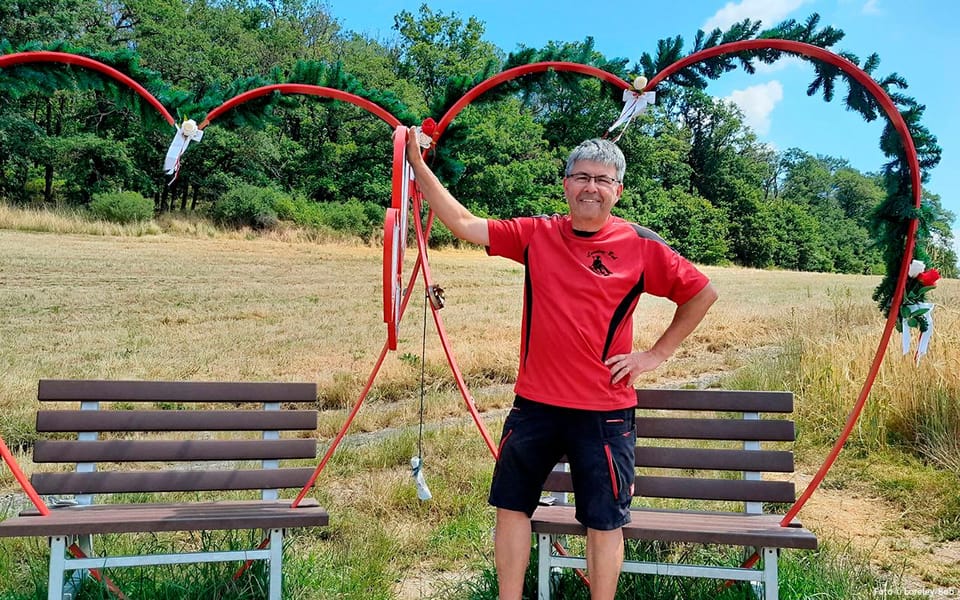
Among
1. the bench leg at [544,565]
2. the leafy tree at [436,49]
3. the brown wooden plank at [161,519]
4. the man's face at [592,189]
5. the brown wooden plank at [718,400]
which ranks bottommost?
the bench leg at [544,565]

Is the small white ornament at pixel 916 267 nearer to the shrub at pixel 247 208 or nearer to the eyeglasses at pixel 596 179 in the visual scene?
the eyeglasses at pixel 596 179

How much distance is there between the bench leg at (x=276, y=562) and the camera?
277 centimetres

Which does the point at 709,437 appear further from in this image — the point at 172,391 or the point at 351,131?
the point at 351,131

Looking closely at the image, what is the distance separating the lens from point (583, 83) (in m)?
3.41

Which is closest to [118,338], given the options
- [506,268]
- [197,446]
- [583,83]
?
[197,446]

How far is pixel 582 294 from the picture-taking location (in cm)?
248

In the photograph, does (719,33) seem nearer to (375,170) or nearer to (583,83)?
(583,83)

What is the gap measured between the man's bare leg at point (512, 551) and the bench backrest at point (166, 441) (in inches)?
41.4

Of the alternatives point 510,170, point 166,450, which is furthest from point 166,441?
point 510,170

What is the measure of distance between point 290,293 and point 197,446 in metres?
7.71

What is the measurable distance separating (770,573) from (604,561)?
0.72 metres

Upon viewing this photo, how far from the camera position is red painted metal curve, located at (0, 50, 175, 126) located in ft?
9.71

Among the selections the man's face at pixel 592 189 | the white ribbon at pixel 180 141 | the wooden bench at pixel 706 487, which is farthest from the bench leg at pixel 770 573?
the white ribbon at pixel 180 141

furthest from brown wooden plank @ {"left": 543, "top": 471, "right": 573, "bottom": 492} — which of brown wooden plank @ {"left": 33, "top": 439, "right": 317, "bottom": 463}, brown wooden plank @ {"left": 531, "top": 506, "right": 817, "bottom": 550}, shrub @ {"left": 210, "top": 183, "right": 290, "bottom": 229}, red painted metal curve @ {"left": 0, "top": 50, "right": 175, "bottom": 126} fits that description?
shrub @ {"left": 210, "top": 183, "right": 290, "bottom": 229}
